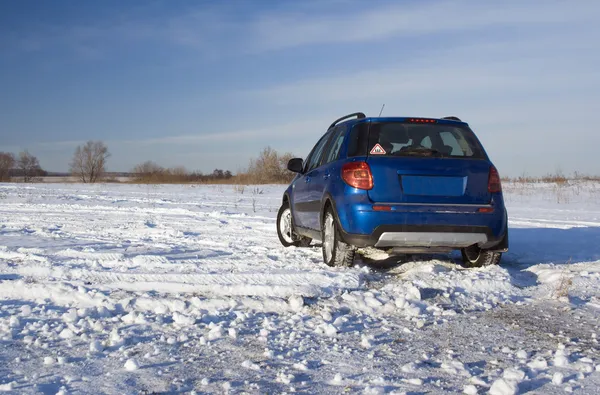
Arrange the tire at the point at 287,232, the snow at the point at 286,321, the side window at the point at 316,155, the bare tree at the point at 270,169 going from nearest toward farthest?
the snow at the point at 286,321
the side window at the point at 316,155
the tire at the point at 287,232
the bare tree at the point at 270,169

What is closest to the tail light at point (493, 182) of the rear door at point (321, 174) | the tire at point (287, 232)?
the rear door at point (321, 174)

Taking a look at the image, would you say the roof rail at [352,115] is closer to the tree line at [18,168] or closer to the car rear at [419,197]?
the car rear at [419,197]

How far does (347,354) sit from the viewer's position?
319 centimetres

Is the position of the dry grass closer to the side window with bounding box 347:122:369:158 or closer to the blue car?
the blue car

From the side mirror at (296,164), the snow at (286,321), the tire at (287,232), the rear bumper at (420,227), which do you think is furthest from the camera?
the tire at (287,232)

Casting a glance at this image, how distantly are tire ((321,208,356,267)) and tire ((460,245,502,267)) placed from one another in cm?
133

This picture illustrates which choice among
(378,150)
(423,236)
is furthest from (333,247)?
(378,150)

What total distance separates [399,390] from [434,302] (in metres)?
1.99

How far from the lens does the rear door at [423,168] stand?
5367mm

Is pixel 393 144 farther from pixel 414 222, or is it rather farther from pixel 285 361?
pixel 285 361

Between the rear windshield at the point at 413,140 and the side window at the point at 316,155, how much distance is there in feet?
4.29

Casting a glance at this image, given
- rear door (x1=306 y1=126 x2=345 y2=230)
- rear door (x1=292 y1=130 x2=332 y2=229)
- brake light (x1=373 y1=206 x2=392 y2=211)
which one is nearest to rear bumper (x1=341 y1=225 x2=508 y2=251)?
brake light (x1=373 y1=206 x2=392 y2=211)

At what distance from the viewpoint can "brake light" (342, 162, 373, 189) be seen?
5.39m

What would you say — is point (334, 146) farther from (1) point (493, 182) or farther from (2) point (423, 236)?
(1) point (493, 182)
